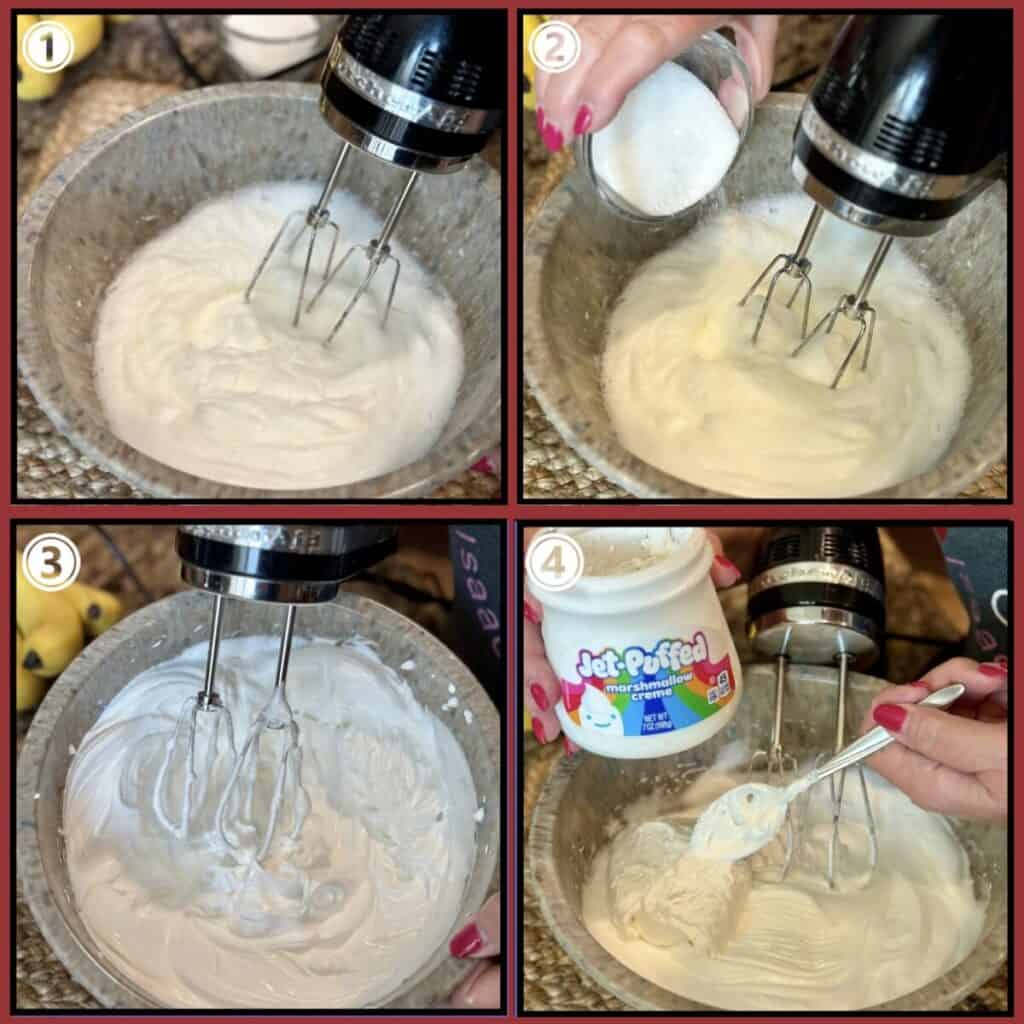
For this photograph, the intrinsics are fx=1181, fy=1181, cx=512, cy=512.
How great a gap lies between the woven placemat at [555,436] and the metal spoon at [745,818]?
0.21 meters

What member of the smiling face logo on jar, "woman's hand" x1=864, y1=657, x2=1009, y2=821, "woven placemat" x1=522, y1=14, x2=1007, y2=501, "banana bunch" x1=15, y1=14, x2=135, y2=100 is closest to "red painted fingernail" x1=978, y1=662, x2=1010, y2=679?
"woman's hand" x1=864, y1=657, x2=1009, y2=821

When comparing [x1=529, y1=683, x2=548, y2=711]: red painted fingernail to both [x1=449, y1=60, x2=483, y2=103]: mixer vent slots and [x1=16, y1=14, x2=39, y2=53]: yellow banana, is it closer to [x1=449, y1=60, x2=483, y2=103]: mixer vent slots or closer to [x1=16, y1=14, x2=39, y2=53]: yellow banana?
Answer: [x1=449, y1=60, x2=483, y2=103]: mixer vent slots

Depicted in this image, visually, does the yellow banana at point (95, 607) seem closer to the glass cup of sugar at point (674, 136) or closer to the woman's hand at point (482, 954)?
the woman's hand at point (482, 954)

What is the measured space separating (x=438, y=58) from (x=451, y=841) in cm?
44

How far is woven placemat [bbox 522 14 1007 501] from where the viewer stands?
0.63 m

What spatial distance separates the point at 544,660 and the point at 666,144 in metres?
0.30

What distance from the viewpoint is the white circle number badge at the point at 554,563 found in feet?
2.10

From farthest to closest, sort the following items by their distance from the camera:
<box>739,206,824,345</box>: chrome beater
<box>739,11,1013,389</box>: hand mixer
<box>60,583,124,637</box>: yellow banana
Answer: <box>60,583,124,637</box>: yellow banana, <box>739,206,824,345</box>: chrome beater, <box>739,11,1013,389</box>: hand mixer

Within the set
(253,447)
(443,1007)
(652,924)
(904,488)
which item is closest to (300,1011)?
(443,1007)

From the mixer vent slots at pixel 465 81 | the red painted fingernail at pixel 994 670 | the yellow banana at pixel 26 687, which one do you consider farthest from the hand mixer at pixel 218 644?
the red painted fingernail at pixel 994 670

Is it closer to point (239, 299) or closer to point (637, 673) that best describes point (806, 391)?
point (637, 673)

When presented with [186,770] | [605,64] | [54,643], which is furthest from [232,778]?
[605,64]

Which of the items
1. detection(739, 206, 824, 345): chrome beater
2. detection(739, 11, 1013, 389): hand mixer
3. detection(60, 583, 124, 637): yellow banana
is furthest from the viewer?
detection(60, 583, 124, 637): yellow banana

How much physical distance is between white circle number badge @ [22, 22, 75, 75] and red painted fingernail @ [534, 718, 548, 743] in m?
0.46
